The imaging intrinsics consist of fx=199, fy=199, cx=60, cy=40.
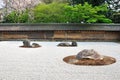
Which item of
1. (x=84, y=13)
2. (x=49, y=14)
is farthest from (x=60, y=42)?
(x=49, y=14)

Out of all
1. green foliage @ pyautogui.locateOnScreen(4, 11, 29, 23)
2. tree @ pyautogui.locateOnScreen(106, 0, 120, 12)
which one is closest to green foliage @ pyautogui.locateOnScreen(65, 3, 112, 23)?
green foliage @ pyautogui.locateOnScreen(4, 11, 29, 23)

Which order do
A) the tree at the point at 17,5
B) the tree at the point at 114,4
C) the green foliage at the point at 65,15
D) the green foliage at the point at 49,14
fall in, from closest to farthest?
the green foliage at the point at 65,15, the green foliage at the point at 49,14, the tree at the point at 114,4, the tree at the point at 17,5

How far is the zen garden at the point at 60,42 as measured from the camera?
5398mm

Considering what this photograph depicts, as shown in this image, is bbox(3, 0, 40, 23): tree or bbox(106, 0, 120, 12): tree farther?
bbox(3, 0, 40, 23): tree

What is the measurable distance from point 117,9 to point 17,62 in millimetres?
14613

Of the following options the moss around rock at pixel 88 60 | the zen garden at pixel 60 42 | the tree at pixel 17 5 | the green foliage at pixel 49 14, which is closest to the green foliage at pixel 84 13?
the zen garden at pixel 60 42

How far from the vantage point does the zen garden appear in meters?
5.40

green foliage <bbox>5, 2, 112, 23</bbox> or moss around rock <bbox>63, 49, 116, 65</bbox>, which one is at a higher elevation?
green foliage <bbox>5, 2, 112, 23</bbox>

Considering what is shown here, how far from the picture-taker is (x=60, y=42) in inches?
517

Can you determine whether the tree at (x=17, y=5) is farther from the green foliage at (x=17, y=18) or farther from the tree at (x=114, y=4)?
the tree at (x=114, y=4)

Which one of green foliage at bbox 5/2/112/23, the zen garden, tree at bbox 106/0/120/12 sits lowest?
the zen garden

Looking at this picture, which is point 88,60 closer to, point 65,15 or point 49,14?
point 65,15

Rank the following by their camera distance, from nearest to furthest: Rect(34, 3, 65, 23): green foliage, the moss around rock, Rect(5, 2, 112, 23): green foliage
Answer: the moss around rock < Rect(5, 2, 112, 23): green foliage < Rect(34, 3, 65, 23): green foliage

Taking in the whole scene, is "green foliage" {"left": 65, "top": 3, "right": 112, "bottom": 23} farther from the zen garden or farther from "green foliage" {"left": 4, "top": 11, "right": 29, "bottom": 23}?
"green foliage" {"left": 4, "top": 11, "right": 29, "bottom": 23}
